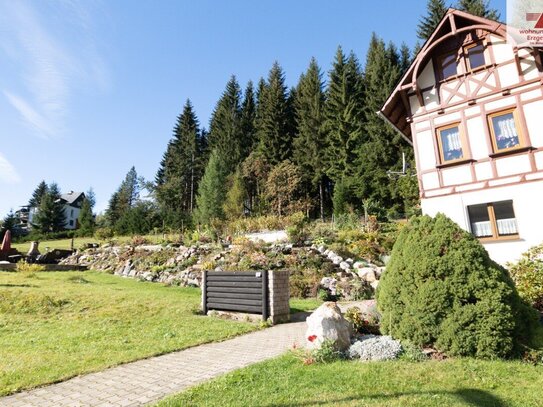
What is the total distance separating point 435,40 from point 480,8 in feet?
74.1

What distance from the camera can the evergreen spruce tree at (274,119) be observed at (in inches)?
1567

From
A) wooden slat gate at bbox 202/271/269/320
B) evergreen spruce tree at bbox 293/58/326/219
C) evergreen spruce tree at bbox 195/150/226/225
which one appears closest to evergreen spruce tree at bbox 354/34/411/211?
evergreen spruce tree at bbox 293/58/326/219

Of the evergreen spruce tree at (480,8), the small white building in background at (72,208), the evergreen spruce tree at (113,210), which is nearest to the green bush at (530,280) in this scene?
the evergreen spruce tree at (480,8)

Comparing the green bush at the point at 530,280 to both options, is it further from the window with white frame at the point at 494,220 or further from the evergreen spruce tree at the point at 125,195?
the evergreen spruce tree at the point at 125,195

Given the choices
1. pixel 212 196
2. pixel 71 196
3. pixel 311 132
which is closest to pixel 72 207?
pixel 71 196

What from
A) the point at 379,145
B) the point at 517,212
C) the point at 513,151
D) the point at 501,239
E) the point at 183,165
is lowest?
the point at 501,239

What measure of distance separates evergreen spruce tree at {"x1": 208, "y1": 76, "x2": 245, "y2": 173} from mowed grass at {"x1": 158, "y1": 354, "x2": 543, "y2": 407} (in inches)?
1372

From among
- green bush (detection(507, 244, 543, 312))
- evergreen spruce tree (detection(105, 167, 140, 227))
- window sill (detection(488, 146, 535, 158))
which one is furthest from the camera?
evergreen spruce tree (detection(105, 167, 140, 227))

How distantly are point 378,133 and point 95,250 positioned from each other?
2558cm

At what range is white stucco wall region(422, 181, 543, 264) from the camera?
1000cm

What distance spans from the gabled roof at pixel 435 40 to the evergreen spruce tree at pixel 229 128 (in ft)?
87.0

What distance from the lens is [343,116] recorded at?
36.0 m

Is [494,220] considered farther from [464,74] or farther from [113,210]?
[113,210]

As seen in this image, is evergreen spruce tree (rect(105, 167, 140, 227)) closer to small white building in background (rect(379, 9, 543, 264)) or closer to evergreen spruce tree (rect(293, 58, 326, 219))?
evergreen spruce tree (rect(293, 58, 326, 219))
